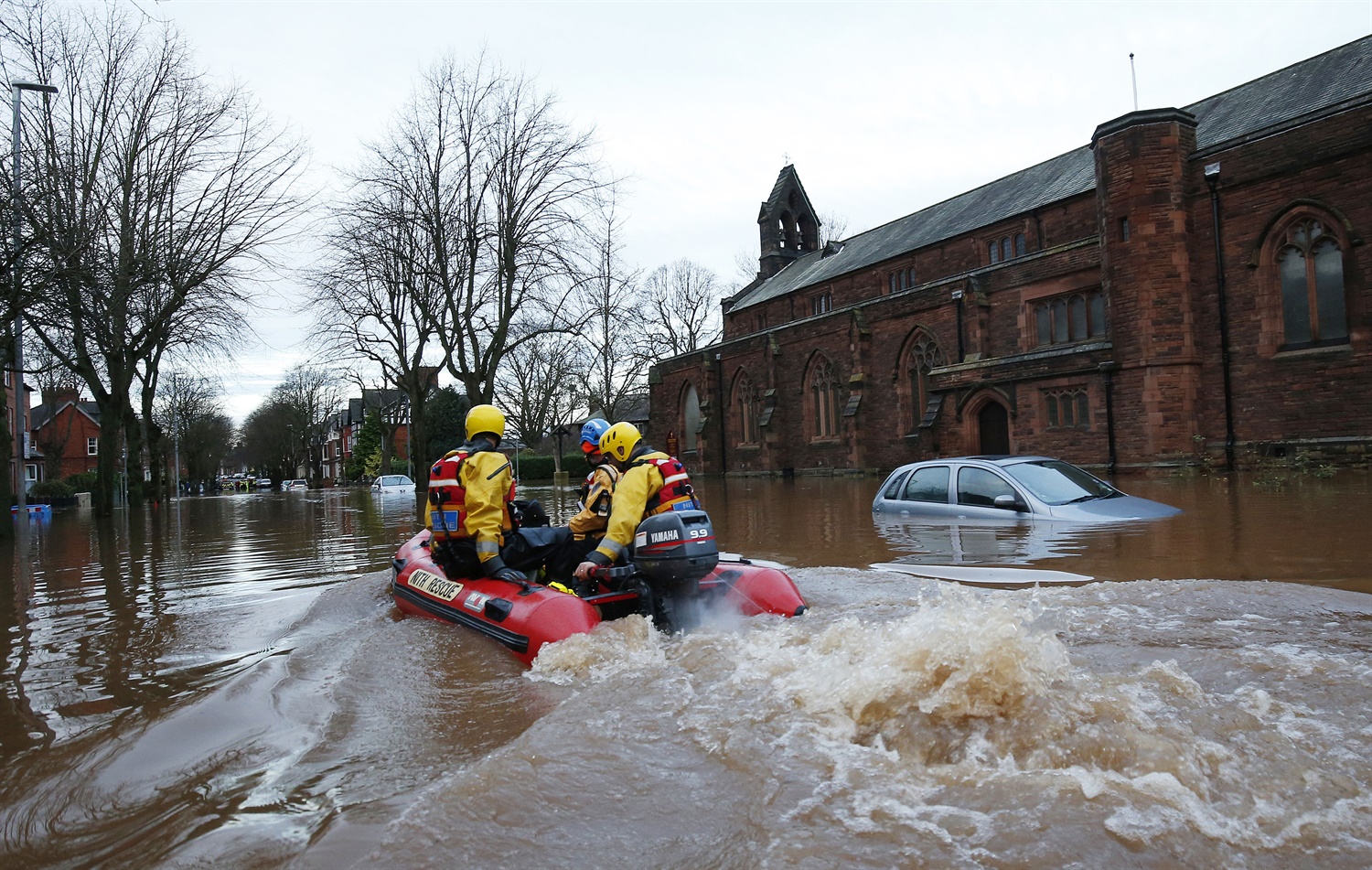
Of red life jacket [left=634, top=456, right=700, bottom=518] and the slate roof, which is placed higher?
the slate roof

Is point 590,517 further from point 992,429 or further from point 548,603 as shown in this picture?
point 992,429

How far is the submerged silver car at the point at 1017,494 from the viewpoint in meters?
9.93

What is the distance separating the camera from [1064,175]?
32.2 meters

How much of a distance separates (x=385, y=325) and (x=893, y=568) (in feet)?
89.0

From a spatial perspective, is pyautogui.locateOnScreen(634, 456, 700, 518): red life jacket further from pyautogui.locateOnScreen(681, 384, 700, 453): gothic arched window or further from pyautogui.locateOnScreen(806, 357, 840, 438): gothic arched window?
pyautogui.locateOnScreen(681, 384, 700, 453): gothic arched window

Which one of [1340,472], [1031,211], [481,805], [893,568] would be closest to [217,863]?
[481,805]

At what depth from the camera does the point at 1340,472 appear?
1852 cm

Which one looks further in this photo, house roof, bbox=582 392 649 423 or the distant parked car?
house roof, bbox=582 392 649 423

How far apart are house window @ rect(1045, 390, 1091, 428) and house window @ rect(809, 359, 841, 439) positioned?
12.3m

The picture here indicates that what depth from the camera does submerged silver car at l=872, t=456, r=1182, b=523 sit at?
9930mm

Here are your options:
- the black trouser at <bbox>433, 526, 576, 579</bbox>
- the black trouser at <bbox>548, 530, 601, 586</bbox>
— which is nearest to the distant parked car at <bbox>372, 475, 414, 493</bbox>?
the black trouser at <bbox>433, 526, 576, 579</bbox>

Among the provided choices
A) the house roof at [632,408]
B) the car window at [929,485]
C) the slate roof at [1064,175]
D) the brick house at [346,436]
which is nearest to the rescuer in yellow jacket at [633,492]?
the car window at [929,485]

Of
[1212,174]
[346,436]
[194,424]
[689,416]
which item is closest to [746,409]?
[689,416]

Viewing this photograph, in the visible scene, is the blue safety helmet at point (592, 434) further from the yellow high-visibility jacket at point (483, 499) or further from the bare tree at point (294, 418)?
the bare tree at point (294, 418)
